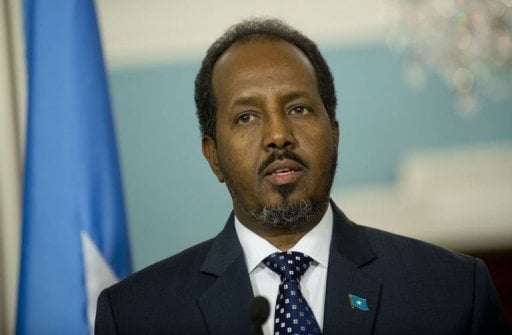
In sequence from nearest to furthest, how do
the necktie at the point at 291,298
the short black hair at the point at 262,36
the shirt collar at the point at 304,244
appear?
the necktie at the point at 291,298 < the shirt collar at the point at 304,244 < the short black hair at the point at 262,36

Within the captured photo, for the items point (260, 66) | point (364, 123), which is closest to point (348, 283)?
point (260, 66)

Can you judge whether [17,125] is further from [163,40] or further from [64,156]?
[163,40]

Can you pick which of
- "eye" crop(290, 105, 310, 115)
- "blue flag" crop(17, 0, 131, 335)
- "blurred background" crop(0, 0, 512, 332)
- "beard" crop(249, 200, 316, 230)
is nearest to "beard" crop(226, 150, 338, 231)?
"beard" crop(249, 200, 316, 230)

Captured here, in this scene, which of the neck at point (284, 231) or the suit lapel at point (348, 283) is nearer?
the suit lapel at point (348, 283)

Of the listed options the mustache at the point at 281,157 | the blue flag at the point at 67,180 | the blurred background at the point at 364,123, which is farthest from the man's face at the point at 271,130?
the blurred background at the point at 364,123

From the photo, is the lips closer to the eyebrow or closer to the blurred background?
the eyebrow

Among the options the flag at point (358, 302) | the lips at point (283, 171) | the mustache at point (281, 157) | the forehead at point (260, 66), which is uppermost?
the forehead at point (260, 66)

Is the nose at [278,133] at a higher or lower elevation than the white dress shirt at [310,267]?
higher

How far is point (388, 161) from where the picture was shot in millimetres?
4891

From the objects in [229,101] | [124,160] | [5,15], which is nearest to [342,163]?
[124,160]

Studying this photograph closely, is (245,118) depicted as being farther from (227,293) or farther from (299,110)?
(227,293)

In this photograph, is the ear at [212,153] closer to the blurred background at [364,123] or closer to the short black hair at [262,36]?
the short black hair at [262,36]

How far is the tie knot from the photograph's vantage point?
4.92 ft

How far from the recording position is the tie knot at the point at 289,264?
150 centimetres
